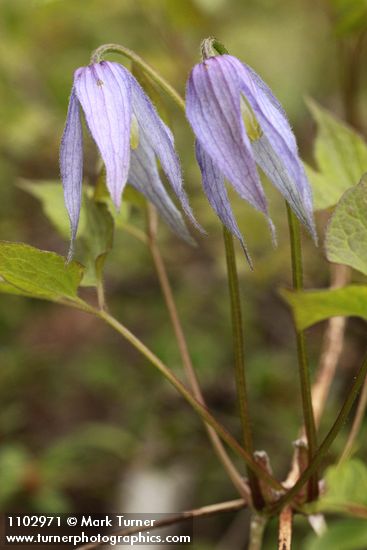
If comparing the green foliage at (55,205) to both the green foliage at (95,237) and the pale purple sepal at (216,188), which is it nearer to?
the green foliage at (95,237)

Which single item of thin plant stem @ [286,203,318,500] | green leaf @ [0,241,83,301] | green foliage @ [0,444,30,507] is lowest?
green foliage @ [0,444,30,507]

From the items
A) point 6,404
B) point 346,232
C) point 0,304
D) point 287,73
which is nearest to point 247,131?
point 346,232

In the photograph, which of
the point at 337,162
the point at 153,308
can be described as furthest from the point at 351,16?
the point at 153,308

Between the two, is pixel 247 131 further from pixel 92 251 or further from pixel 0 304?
pixel 0 304

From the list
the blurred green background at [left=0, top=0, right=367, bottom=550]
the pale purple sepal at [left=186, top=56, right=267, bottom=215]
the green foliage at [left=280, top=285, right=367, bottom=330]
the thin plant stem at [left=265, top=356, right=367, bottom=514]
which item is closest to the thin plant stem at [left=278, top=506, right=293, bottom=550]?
the thin plant stem at [left=265, top=356, right=367, bottom=514]

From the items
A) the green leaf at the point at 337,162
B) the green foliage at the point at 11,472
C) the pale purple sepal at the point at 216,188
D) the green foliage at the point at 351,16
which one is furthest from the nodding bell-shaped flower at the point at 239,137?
the green foliage at the point at 11,472

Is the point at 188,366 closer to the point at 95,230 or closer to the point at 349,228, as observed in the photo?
the point at 95,230

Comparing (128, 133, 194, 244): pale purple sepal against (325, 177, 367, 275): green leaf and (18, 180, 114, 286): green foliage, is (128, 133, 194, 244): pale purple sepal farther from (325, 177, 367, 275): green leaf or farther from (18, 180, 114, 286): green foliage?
(325, 177, 367, 275): green leaf
